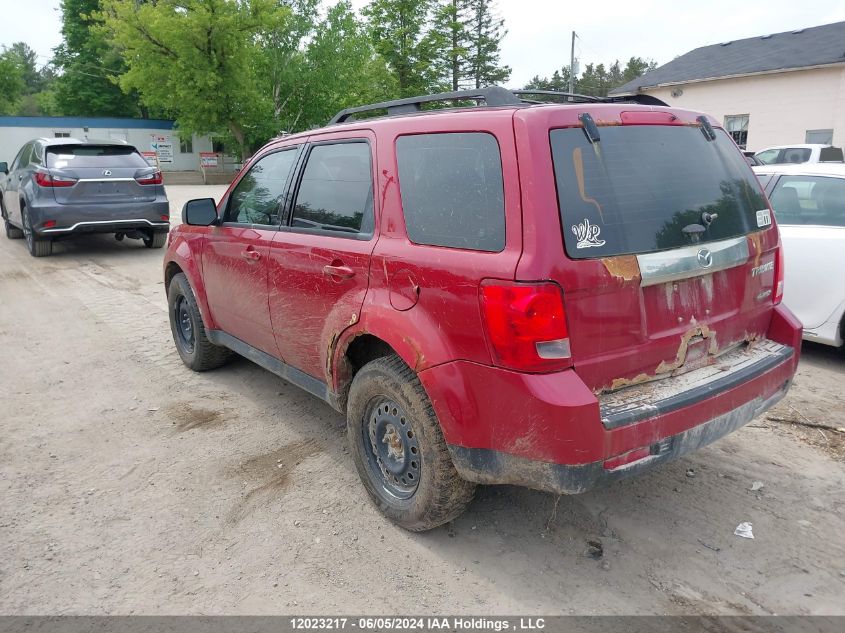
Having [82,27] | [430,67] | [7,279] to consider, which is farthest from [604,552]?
[82,27]

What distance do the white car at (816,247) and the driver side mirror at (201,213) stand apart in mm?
4632

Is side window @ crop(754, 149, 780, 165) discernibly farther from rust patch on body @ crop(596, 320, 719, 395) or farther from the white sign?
the white sign

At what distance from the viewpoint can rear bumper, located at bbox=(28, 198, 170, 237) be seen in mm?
10023

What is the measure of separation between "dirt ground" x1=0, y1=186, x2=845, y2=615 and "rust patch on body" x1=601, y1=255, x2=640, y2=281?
1302 mm

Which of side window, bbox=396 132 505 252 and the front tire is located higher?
side window, bbox=396 132 505 252

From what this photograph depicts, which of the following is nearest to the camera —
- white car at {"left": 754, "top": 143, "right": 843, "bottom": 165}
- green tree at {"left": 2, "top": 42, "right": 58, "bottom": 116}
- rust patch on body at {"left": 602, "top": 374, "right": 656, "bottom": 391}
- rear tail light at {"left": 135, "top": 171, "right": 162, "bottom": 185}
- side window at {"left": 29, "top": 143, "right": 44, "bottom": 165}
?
rust patch on body at {"left": 602, "top": 374, "right": 656, "bottom": 391}

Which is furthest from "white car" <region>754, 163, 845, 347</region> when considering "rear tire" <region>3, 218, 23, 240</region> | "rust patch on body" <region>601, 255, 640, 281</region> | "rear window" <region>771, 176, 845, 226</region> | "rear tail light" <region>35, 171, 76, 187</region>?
"rear tire" <region>3, 218, 23, 240</region>

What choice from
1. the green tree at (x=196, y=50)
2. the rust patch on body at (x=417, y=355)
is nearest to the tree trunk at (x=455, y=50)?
the green tree at (x=196, y=50)

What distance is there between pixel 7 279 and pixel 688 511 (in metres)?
9.40

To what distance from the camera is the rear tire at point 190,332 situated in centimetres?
521

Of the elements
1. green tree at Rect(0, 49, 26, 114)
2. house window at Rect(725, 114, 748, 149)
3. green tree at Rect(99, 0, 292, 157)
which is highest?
green tree at Rect(0, 49, 26, 114)

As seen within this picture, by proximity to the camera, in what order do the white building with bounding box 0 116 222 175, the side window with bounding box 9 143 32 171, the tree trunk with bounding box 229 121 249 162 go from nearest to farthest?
the side window with bounding box 9 143 32 171
the tree trunk with bounding box 229 121 249 162
the white building with bounding box 0 116 222 175

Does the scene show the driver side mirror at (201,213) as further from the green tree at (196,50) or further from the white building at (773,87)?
the green tree at (196,50)

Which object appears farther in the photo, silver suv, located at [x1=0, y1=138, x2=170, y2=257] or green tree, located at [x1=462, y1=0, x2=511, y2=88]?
green tree, located at [x1=462, y1=0, x2=511, y2=88]
